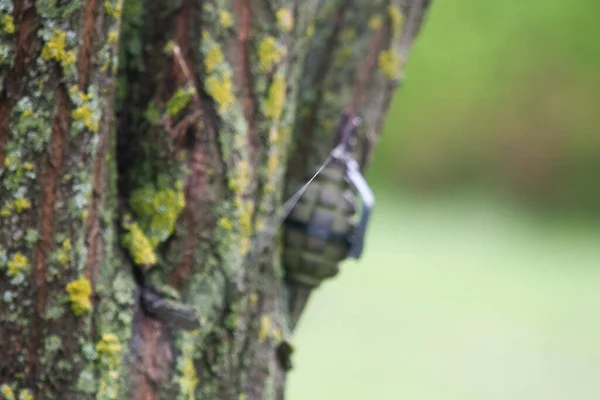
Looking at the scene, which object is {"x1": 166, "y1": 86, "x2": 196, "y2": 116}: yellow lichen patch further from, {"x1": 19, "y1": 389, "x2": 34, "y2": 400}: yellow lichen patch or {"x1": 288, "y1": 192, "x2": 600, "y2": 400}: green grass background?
{"x1": 288, "y1": 192, "x2": 600, "y2": 400}: green grass background

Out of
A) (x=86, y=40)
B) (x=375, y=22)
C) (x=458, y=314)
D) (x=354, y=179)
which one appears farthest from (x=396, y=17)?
(x=458, y=314)

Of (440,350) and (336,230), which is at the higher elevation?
(336,230)

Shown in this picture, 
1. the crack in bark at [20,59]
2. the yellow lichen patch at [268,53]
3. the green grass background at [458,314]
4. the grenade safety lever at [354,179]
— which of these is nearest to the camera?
the crack in bark at [20,59]

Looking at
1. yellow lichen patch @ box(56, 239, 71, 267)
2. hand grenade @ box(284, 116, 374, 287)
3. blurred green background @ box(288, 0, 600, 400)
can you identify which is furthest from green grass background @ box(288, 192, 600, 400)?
yellow lichen patch @ box(56, 239, 71, 267)

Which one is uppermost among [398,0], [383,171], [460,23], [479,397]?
[460,23]

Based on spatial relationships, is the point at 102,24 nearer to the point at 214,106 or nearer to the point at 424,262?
the point at 214,106

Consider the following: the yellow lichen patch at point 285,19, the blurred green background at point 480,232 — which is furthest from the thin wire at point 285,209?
the blurred green background at point 480,232

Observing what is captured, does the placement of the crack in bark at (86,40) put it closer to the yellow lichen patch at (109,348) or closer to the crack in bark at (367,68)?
the yellow lichen patch at (109,348)

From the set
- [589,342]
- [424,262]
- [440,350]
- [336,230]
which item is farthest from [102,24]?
[424,262]
